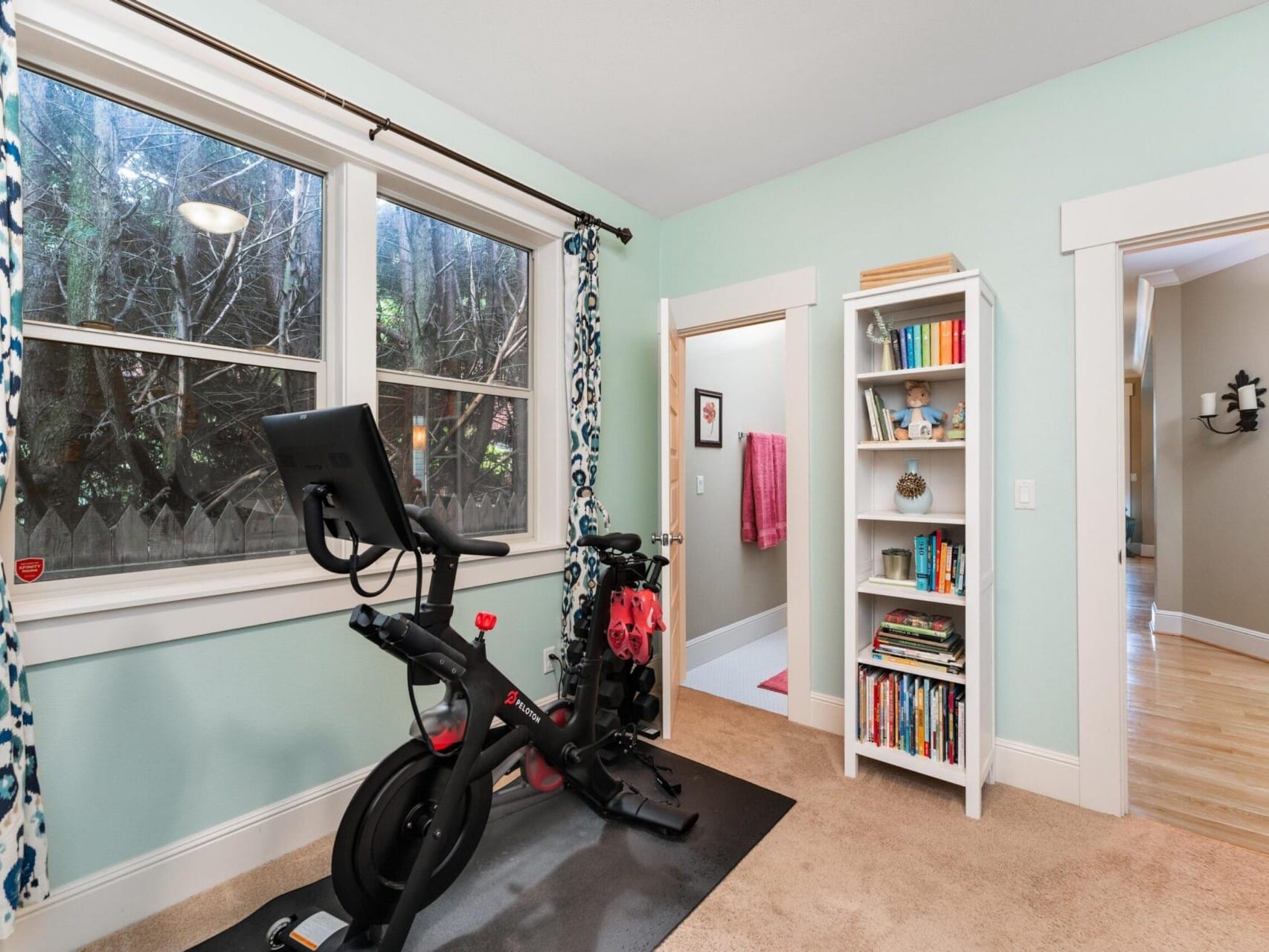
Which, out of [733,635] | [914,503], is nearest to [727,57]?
[914,503]

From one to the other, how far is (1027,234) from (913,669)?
1.74 meters

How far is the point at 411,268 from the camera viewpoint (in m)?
2.48

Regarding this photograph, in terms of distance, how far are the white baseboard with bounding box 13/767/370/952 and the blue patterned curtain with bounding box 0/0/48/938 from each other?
0.46ft

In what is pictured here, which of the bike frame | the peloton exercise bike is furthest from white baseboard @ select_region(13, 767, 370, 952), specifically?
the bike frame

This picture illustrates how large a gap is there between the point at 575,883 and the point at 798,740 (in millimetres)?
1343

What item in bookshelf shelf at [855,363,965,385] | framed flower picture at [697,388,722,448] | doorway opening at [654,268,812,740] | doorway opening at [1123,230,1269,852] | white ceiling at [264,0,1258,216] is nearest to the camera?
white ceiling at [264,0,1258,216]

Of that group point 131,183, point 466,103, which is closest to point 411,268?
point 466,103

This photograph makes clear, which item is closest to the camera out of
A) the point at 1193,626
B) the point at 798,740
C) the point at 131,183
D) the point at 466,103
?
the point at 131,183

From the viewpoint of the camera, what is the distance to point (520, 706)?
1735mm

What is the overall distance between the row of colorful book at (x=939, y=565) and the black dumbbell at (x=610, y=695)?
1254 millimetres

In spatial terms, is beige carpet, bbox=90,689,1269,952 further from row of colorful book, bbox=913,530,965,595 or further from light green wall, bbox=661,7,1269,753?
row of colorful book, bbox=913,530,965,595

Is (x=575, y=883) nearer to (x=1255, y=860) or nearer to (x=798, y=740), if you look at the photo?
(x=798, y=740)

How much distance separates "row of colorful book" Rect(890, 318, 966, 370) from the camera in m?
2.26

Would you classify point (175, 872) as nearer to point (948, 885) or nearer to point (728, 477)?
point (948, 885)
